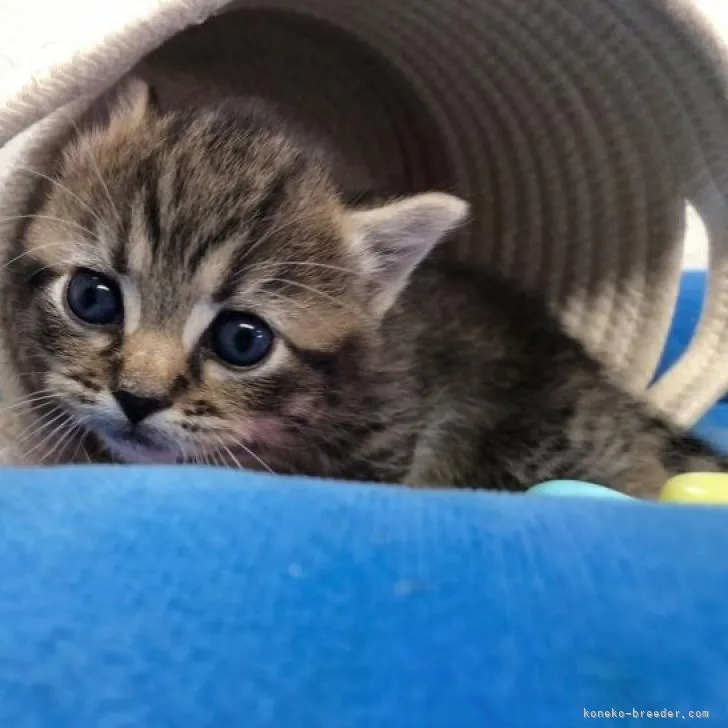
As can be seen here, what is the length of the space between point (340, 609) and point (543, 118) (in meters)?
1.01

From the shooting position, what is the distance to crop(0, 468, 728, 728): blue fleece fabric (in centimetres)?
49

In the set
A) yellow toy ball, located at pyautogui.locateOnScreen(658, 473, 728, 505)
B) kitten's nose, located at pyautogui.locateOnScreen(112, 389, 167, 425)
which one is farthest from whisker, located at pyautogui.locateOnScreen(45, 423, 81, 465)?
yellow toy ball, located at pyautogui.locateOnScreen(658, 473, 728, 505)

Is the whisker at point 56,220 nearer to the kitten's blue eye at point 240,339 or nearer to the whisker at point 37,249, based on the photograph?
the whisker at point 37,249

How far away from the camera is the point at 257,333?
0.94 m

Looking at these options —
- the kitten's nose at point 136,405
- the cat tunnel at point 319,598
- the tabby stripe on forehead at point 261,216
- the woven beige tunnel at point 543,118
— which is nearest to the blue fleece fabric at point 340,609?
the cat tunnel at point 319,598

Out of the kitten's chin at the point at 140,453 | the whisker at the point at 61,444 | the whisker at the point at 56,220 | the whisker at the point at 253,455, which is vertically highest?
the whisker at the point at 56,220

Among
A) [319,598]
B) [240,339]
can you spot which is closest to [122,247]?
[240,339]

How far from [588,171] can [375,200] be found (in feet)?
1.46

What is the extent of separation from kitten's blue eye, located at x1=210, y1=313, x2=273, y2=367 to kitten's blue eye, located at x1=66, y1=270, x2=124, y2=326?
11 centimetres

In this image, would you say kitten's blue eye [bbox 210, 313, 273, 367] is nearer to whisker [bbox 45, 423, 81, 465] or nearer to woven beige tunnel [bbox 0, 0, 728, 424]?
whisker [bbox 45, 423, 81, 465]

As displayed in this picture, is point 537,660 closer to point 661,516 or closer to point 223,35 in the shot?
point 661,516

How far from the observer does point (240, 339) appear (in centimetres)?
93

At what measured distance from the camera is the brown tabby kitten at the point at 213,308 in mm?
908

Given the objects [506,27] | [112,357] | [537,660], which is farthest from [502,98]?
[537,660]
